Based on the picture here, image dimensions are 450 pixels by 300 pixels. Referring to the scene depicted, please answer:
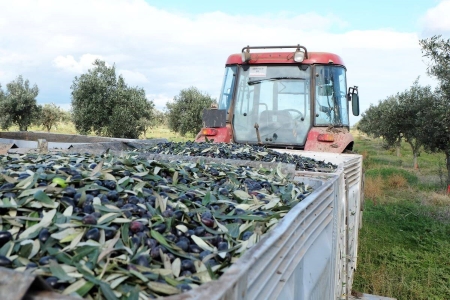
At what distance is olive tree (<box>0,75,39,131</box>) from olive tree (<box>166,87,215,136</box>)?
11.3m

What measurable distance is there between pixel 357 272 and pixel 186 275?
6.41 metres

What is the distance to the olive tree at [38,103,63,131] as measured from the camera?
132ft

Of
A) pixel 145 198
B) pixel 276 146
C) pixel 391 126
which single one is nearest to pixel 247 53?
pixel 276 146

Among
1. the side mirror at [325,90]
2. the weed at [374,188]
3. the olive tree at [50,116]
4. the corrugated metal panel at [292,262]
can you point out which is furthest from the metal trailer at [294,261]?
the olive tree at [50,116]

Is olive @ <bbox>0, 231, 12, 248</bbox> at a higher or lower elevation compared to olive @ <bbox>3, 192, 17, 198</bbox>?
lower

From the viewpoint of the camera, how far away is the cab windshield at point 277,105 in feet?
21.0

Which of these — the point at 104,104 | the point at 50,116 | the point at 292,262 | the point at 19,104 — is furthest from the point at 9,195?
the point at 50,116

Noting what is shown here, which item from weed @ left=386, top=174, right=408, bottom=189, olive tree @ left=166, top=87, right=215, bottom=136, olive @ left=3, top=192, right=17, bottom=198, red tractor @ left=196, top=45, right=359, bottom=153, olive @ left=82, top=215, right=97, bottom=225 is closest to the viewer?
olive @ left=82, top=215, right=97, bottom=225

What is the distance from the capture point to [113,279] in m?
1.24

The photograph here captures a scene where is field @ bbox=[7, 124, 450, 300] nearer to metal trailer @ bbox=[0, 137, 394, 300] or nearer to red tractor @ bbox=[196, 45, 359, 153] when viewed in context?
red tractor @ bbox=[196, 45, 359, 153]

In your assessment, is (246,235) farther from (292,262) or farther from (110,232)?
(110,232)

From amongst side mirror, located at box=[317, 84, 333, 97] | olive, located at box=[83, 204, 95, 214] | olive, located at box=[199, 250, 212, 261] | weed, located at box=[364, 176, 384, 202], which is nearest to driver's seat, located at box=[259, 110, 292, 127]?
side mirror, located at box=[317, 84, 333, 97]

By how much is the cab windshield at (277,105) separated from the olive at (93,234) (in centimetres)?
500

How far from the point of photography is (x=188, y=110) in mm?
34156
